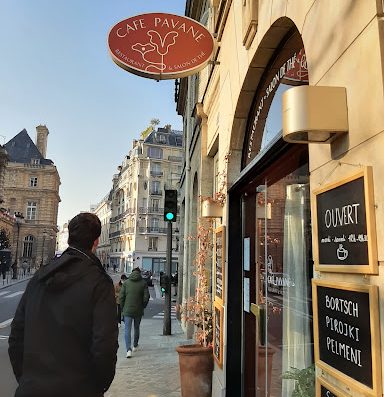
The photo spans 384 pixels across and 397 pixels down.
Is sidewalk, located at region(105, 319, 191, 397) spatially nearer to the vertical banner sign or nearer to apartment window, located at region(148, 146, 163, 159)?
the vertical banner sign

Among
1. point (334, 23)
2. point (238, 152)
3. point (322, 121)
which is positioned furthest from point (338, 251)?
point (238, 152)

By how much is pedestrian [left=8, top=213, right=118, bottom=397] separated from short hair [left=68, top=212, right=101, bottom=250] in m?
0.14

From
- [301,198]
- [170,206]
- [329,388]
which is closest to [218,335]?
[301,198]

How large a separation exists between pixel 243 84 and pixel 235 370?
3333 millimetres

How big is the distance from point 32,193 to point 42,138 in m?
16.6

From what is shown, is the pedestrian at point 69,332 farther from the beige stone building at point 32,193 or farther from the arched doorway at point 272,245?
the beige stone building at point 32,193

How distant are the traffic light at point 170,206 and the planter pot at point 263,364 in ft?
23.1

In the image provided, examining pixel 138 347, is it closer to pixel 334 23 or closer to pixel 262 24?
pixel 262 24

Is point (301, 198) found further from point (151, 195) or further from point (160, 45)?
point (151, 195)

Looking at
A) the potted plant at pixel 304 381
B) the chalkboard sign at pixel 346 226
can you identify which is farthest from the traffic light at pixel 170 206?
the chalkboard sign at pixel 346 226

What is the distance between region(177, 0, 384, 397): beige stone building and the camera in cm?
199

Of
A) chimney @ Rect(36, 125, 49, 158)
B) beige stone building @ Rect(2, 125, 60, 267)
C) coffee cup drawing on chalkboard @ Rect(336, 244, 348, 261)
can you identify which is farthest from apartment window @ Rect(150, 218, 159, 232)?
coffee cup drawing on chalkboard @ Rect(336, 244, 348, 261)

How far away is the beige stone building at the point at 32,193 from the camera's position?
77500 mm

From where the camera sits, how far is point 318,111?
2.22 meters
